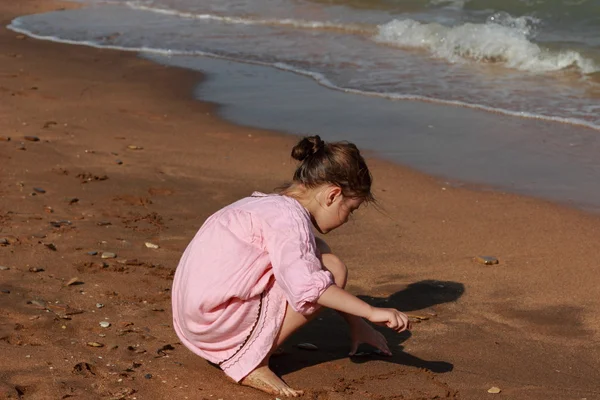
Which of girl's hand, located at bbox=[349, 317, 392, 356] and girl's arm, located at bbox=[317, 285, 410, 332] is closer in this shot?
girl's arm, located at bbox=[317, 285, 410, 332]

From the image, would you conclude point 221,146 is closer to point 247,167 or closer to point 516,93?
point 247,167

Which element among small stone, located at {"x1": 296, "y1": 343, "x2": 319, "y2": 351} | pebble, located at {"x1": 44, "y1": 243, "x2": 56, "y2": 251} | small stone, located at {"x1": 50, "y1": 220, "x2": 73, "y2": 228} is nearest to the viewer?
small stone, located at {"x1": 296, "y1": 343, "x2": 319, "y2": 351}

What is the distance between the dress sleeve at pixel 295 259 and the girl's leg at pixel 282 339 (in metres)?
0.10

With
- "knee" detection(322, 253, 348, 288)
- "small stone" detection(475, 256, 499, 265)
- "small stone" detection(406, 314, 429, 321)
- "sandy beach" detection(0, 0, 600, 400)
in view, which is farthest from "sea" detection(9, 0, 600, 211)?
"knee" detection(322, 253, 348, 288)

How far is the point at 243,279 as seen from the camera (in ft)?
11.2

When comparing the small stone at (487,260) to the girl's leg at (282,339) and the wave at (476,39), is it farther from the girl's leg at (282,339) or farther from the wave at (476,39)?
the wave at (476,39)

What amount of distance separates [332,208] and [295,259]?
34cm

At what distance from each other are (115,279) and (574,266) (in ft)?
7.58

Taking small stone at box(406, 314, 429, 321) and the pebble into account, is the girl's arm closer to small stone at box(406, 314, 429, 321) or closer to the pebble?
small stone at box(406, 314, 429, 321)

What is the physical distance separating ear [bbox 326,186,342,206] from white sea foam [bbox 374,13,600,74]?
7.15 m

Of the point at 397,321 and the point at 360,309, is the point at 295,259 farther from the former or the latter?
the point at 397,321

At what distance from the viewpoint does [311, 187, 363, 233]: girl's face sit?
3.54m

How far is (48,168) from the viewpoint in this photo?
619 cm

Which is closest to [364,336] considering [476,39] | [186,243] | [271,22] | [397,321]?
[397,321]
